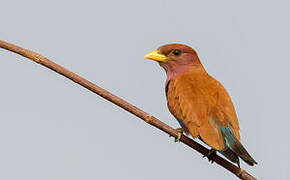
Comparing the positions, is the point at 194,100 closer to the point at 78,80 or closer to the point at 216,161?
the point at 216,161

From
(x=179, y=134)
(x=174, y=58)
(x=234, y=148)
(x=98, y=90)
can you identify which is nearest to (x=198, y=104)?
(x=179, y=134)

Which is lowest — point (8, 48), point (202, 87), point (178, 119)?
point (178, 119)

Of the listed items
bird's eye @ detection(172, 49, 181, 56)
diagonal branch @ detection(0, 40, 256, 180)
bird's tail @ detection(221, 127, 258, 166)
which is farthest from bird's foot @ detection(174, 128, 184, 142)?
bird's eye @ detection(172, 49, 181, 56)

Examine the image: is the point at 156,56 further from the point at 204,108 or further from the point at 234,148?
the point at 234,148

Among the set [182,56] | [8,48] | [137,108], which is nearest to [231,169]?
[137,108]

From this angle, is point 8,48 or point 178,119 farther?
point 178,119

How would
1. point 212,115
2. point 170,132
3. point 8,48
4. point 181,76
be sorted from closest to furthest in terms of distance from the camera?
point 8,48, point 170,132, point 212,115, point 181,76

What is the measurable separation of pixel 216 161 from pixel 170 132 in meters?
0.61

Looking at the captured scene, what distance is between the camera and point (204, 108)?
3633 mm

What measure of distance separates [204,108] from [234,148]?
423 mm

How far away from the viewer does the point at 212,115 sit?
362cm

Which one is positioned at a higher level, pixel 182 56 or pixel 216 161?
pixel 182 56

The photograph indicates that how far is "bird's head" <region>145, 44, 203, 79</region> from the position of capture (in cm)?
428

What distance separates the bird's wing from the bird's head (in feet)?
0.98
